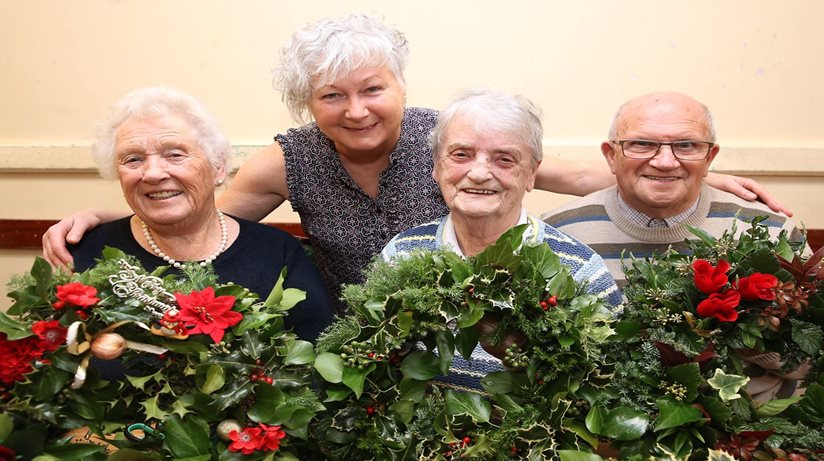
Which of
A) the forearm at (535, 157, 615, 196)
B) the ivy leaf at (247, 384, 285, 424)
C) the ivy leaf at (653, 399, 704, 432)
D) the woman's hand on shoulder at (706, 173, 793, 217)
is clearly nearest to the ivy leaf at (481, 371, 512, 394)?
the ivy leaf at (653, 399, 704, 432)

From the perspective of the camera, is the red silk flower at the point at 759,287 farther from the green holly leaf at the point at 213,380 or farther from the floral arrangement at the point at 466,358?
the green holly leaf at the point at 213,380

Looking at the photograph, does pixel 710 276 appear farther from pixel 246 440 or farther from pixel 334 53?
pixel 334 53

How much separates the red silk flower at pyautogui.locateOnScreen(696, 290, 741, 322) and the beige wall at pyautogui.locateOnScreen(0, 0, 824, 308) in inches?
68.3

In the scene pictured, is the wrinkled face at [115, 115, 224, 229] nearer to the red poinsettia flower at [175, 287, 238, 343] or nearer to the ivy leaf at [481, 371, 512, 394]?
the red poinsettia flower at [175, 287, 238, 343]

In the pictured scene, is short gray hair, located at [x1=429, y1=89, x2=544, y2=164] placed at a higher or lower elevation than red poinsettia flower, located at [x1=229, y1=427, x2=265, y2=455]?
higher

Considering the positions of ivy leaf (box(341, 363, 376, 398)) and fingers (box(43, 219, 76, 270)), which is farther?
fingers (box(43, 219, 76, 270))

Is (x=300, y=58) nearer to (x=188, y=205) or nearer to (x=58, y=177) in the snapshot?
(x=188, y=205)

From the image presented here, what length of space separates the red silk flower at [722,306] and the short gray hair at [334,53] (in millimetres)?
1066

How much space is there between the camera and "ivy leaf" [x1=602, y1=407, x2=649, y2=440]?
1.25 m

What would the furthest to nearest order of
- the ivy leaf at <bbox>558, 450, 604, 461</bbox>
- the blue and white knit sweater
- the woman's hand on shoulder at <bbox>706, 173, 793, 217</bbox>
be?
the woman's hand on shoulder at <bbox>706, 173, 793, 217</bbox> → the blue and white knit sweater → the ivy leaf at <bbox>558, 450, 604, 461</bbox>

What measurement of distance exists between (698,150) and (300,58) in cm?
109

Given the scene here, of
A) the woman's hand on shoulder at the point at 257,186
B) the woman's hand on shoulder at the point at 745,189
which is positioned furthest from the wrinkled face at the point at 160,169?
the woman's hand on shoulder at the point at 745,189

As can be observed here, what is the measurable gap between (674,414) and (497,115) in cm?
80

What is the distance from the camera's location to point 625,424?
1.26 meters
